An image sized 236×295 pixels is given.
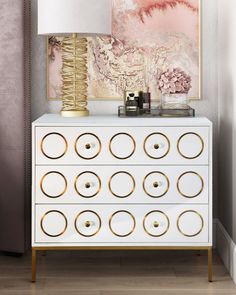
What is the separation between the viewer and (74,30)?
362cm

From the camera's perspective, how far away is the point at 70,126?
3.52 metres

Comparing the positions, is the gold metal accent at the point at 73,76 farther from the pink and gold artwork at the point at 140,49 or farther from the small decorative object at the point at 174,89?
the small decorative object at the point at 174,89

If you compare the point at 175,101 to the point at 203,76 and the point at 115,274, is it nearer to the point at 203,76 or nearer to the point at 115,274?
the point at 203,76

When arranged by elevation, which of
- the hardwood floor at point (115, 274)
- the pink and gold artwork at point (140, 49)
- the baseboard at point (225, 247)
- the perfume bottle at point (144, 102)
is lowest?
the hardwood floor at point (115, 274)

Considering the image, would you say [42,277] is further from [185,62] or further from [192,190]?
[185,62]

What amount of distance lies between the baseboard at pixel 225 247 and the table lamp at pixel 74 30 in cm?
106

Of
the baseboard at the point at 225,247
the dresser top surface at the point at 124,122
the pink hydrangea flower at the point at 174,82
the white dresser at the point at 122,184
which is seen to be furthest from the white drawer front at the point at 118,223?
the pink hydrangea flower at the point at 174,82

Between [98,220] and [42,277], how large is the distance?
440 millimetres

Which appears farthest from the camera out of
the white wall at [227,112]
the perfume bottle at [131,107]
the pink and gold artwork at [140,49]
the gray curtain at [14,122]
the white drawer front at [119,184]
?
the pink and gold artwork at [140,49]

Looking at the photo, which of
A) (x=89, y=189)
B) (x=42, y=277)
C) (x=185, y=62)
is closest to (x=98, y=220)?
(x=89, y=189)

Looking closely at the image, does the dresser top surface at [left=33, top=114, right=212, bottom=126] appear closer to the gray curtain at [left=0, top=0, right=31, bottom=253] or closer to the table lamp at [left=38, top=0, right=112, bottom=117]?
the table lamp at [left=38, top=0, right=112, bottom=117]

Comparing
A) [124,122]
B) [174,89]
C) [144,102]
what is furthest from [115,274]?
[174,89]

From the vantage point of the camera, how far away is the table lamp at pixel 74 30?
3623 mm

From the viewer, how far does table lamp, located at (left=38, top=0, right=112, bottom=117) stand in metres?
3.62
